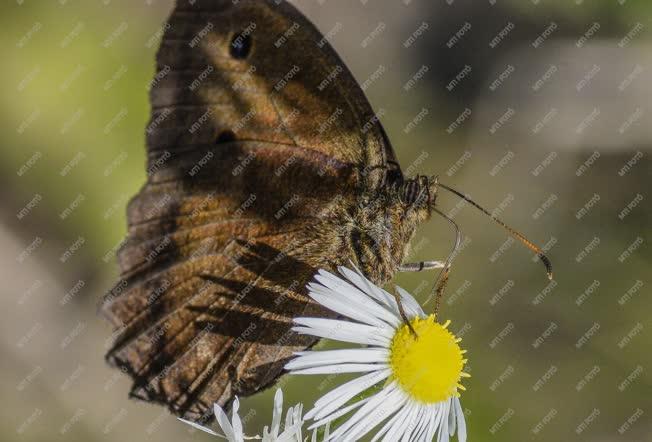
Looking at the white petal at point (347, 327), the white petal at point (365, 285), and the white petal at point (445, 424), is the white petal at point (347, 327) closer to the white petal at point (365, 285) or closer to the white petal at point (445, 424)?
the white petal at point (365, 285)

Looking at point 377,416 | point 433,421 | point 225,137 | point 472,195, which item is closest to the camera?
point 377,416

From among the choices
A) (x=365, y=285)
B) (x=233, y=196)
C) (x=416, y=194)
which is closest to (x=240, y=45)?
(x=233, y=196)

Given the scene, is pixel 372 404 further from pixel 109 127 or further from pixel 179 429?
pixel 109 127

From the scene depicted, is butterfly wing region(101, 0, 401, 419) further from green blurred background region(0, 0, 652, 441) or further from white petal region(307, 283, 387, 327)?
green blurred background region(0, 0, 652, 441)

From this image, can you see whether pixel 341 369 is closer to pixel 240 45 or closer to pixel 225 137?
pixel 225 137

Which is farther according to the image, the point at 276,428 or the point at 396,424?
the point at 396,424

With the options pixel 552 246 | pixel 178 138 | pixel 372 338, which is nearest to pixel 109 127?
pixel 178 138

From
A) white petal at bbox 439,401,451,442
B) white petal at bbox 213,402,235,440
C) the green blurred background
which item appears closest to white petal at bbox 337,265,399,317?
white petal at bbox 439,401,451,442

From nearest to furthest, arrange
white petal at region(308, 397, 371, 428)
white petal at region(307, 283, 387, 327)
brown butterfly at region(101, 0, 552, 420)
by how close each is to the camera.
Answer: white petal at region(308, 397, 371, 428)
white petal at region(307, 283, 387, 327)
brown butterfly at region(101, 0, 552, 420)

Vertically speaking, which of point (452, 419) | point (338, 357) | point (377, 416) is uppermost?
point (338, 357)
